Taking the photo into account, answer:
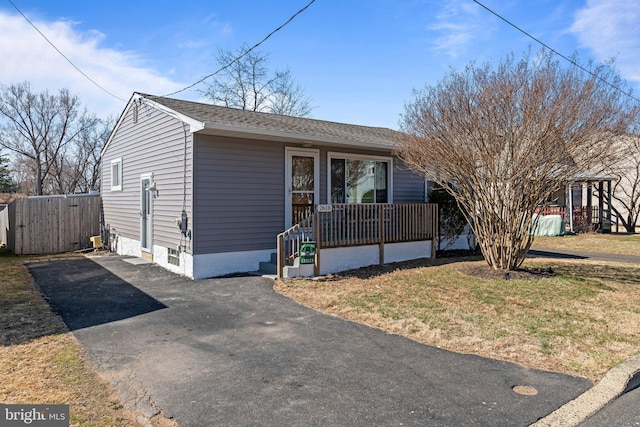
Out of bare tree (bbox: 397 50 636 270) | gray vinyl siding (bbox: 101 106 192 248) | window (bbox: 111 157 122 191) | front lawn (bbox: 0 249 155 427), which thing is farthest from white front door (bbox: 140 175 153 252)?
bare tree (bbox: 397 50 636 270)

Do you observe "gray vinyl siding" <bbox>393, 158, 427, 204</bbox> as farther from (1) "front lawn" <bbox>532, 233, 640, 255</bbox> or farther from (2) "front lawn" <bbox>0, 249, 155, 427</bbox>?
(2) "front lawn" <bbox>0, 249, 155, 427</bbox>

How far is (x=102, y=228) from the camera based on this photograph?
13828mm

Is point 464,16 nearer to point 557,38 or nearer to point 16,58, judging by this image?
point 557,38

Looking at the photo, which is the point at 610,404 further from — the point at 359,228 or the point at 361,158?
the point at 361,158

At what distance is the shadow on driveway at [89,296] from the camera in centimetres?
560

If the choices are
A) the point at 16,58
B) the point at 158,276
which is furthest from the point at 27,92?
the point at 158,276

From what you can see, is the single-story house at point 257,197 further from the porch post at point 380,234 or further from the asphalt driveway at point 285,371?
the asphalt driveway at point 285,371

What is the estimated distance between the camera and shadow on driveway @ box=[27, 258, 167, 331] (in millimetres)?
5598

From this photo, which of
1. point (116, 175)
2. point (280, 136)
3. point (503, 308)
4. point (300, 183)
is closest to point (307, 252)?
point (300, 183)

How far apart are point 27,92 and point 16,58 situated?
19411mm

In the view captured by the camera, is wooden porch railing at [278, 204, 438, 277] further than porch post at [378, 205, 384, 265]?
No

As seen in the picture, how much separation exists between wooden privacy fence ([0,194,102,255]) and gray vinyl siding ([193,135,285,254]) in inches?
293

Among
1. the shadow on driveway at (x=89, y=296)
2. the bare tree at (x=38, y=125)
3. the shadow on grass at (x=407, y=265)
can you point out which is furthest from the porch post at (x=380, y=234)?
the bare tree at (x=38, y=125)

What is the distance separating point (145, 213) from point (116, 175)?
324 centimetres
